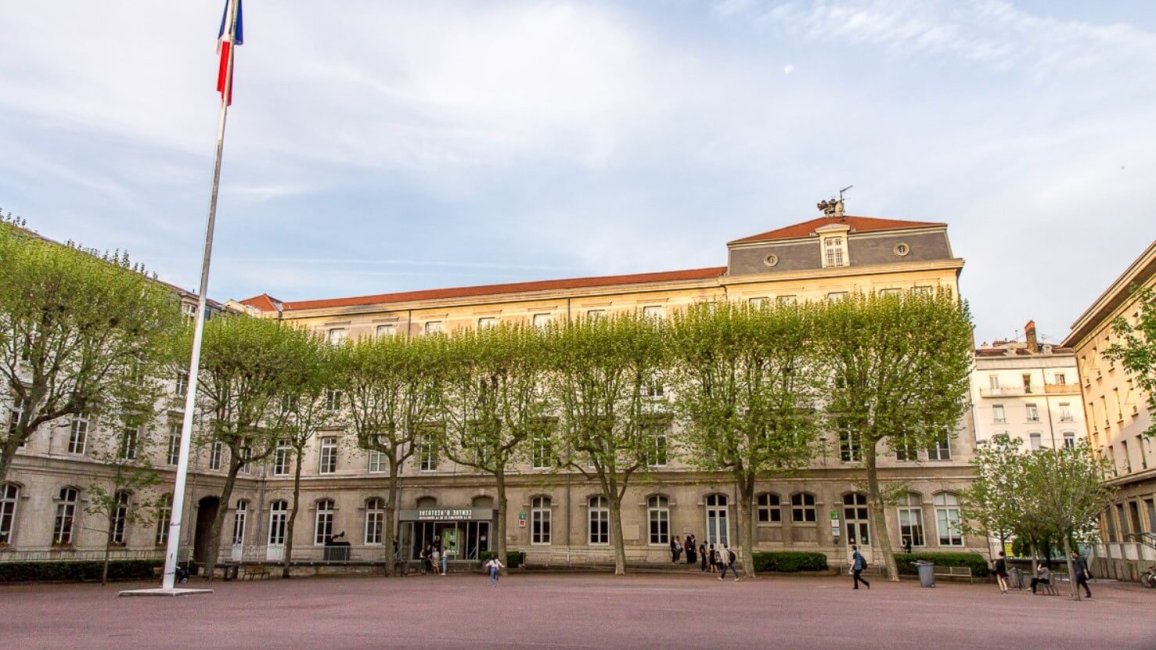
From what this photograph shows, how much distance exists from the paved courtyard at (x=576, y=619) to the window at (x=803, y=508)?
13.8m

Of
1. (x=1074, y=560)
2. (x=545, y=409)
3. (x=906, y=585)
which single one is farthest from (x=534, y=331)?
(x=1074, y=560)

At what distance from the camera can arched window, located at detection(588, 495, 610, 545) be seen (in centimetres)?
4369

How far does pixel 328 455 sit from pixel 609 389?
21.2 m

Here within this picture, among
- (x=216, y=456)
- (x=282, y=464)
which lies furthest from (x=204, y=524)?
(x=282, y=464)

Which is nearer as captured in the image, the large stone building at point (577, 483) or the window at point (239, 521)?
the large stone building at point (577, 483)

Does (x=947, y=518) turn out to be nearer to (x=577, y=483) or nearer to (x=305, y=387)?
(x=577, y=483)

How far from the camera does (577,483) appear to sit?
44594mm

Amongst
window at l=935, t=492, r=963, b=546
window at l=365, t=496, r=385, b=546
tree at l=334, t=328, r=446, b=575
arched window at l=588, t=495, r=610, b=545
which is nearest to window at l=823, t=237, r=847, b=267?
window at l=935, t=492, r=963, b=546

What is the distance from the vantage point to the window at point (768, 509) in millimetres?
41906

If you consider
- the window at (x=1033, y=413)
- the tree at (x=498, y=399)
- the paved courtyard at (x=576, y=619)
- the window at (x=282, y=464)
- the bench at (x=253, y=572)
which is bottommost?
the bench at (x=253, y=572)

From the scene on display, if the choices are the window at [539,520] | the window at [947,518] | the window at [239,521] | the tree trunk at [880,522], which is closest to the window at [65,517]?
the window at [239,521]

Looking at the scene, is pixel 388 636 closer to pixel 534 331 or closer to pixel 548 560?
pixel 534 331

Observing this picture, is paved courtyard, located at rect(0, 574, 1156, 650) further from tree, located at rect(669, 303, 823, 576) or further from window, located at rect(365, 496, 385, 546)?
window, located at rect(365, 496, 385, 546)

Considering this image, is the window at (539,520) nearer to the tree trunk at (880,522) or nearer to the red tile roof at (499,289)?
the red tile roof at (499,289)
